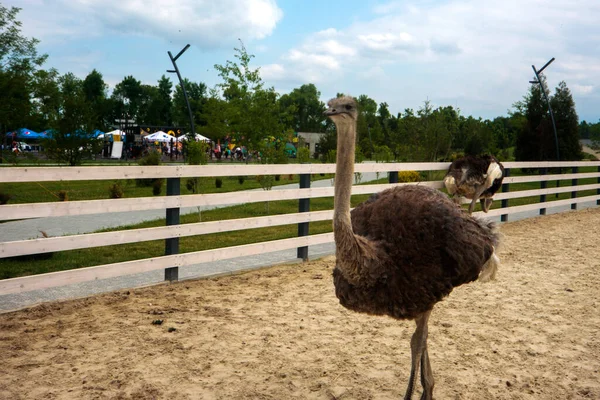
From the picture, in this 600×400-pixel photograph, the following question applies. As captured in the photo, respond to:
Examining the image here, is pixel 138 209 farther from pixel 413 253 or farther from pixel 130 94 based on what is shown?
pixel 130 94

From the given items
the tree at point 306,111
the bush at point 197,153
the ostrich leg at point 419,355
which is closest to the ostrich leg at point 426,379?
the ostrich leg at point 419,355

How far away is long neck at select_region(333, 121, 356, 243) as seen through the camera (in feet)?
10.1

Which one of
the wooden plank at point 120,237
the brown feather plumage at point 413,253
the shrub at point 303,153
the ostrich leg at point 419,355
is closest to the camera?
the brown feather plumage at point 413,253

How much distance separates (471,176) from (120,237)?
19.4 feet

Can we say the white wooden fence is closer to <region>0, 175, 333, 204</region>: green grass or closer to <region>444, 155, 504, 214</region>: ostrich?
<region>444, 155, 504, 214</region>: ostrich

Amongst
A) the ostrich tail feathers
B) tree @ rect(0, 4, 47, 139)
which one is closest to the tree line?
tree @ rect(0, 4, 47, 139)

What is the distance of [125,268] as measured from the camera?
5.61 meters

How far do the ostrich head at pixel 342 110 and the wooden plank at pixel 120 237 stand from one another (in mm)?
3071

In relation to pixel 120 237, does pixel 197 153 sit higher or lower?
higher

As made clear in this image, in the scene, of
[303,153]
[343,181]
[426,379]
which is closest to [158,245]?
[426,379]

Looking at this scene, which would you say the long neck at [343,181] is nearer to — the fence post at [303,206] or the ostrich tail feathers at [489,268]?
the ostrich tail feathers at [489,268]

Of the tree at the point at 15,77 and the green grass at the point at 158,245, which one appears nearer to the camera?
the green grass at the point at 158,245

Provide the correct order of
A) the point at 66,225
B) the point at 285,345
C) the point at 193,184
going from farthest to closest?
the point at 193,184, the point at 66,225, the point at 285,345

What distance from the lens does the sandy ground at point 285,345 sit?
376 cm
